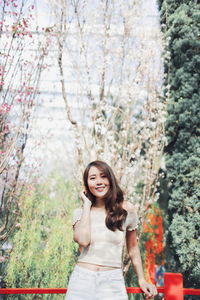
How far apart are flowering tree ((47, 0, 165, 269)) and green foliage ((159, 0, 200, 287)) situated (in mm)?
205

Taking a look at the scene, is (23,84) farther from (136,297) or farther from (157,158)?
(136,297)

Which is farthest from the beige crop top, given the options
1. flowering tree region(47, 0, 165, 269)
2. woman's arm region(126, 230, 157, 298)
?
flowering tree region(47, 0, 165, 269)

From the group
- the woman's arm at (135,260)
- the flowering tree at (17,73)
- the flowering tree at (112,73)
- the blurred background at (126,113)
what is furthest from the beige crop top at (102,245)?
the flowering tree at (112,73)

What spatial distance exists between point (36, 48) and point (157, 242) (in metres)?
4.77

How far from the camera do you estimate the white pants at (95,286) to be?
1.63 metres

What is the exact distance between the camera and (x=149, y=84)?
17.1 ft

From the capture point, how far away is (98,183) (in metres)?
1.84

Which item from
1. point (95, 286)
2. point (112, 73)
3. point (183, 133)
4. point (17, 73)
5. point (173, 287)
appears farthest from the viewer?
point (112, 73)

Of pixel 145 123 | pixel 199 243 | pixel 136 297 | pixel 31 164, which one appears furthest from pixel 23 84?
pixel 136 297

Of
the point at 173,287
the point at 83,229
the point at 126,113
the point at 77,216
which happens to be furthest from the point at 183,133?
the point at 83,229

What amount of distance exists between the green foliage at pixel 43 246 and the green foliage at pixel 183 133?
1507mm

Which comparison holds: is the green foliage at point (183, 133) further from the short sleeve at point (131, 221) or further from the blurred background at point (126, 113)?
the short sleeve at point (131, 221)

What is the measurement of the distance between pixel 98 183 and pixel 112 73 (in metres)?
3.45

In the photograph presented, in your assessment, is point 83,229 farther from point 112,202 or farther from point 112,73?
point 112,73
